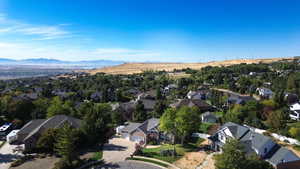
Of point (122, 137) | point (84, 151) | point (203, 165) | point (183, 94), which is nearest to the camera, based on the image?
point (203, 165)

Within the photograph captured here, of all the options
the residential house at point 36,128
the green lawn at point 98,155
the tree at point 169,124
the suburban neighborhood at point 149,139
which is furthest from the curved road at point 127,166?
the residential house at point 36,128

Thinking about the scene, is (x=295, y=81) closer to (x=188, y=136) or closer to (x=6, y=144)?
(x=188, y=136)

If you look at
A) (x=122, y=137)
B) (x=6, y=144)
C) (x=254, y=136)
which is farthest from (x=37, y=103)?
(x=254, y=136)

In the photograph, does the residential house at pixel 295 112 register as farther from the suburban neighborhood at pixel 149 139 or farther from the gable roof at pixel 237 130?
the gable roof at pixel 237 130

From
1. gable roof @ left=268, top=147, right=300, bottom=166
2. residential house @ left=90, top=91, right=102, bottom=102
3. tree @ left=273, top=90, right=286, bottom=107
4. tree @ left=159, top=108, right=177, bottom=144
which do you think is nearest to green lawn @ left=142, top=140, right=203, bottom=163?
tree @ left=159, top=108, right=177, bottom=144

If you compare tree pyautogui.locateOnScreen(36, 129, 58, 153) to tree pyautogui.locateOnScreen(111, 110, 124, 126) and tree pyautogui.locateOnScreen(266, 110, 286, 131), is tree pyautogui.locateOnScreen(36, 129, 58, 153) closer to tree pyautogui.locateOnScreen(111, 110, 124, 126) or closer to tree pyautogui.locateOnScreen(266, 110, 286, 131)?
tree pyautogui.locateOnScreen(111, 110, 124, 126)

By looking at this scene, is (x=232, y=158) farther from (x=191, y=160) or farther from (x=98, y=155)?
(x=98, y=155)
